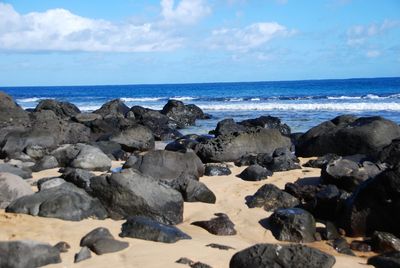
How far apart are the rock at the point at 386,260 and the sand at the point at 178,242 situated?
15 centimetres

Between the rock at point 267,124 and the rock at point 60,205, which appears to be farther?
the rock at point 267,124

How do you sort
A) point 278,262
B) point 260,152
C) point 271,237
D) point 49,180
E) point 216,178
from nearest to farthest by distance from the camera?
point 278,262
point 271,237
point 49,180
point 216,178
point 260,152

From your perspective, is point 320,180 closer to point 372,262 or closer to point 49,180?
point 372,262

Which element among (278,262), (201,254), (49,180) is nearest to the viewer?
(278,262)

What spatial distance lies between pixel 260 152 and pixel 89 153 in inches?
192

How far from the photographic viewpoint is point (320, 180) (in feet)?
32.9

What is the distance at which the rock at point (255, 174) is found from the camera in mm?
10703

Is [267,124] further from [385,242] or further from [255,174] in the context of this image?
[385,242]

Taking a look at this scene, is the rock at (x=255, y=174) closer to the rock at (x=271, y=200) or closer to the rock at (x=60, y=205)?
the rock at (x=271, y=200)

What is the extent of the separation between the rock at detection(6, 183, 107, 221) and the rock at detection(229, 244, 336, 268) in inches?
109

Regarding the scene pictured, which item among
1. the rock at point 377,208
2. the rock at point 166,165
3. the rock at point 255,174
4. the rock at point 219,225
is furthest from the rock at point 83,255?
the rock at point 255,174

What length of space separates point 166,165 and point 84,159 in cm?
214

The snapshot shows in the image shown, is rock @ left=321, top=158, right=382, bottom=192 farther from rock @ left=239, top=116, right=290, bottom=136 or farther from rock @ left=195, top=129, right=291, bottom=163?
rock @ left=239, top=116, right=290, bottom=136

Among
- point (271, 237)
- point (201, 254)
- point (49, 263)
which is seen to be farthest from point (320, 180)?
point (49, 263)
